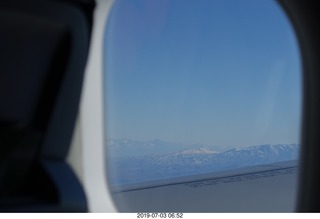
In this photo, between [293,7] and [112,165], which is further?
[112,165]

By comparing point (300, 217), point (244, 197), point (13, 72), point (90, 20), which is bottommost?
point (300, 217)

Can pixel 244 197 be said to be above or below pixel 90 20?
below

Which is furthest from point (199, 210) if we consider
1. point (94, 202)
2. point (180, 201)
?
point (94, 202)

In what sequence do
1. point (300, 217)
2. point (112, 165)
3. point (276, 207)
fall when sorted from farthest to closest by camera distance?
1. point (112, 165)
2. point (276, 207)
3. point (300, 217)

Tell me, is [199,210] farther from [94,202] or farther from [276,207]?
[94,202]

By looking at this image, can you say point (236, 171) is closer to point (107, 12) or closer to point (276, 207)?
point (276, 207)

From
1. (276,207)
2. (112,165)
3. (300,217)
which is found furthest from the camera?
(112,165)
